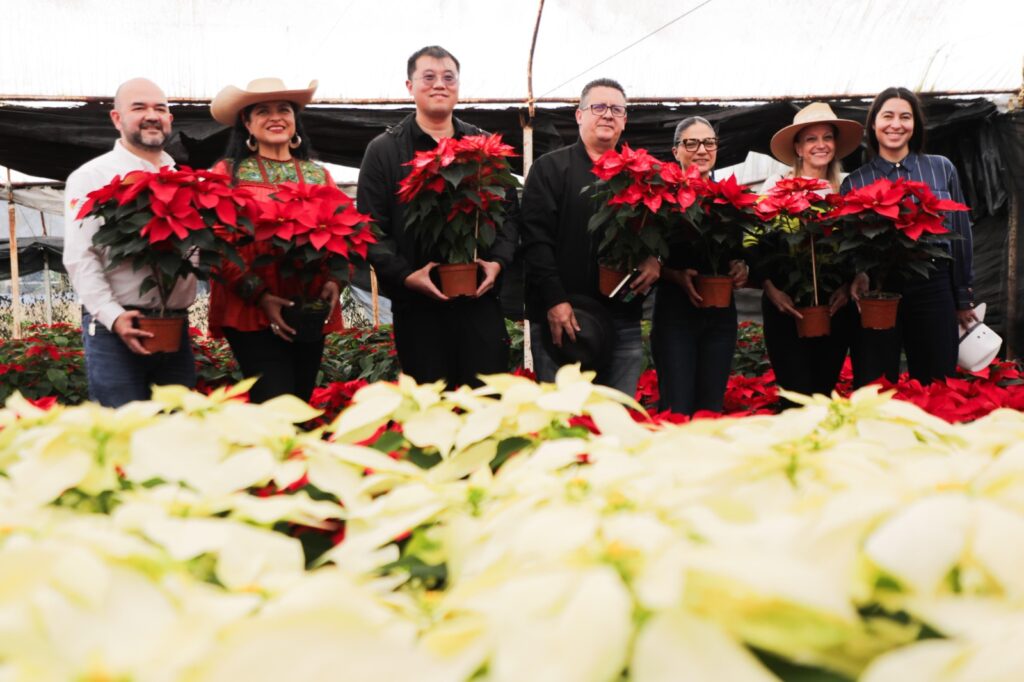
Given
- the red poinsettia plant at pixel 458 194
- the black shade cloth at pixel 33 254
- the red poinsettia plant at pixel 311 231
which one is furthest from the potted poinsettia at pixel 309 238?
the black shade cloth at pixel 33 254

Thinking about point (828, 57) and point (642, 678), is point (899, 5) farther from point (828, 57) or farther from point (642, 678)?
point (642, 678)

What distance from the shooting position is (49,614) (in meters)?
0.49

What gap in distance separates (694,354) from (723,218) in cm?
54

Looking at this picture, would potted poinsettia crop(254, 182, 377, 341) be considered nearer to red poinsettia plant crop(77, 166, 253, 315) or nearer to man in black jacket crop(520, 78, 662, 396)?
red poinsettia plant crop(77, 166, 253, 315)

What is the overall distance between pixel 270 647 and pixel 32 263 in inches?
775

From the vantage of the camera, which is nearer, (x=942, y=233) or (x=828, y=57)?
(x=942, y=233)

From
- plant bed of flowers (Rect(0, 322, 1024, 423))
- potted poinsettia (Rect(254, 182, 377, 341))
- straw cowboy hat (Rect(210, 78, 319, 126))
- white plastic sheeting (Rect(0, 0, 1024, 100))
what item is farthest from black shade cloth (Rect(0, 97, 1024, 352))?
potted poinsettia (Rect(254, 182, 377, 341))

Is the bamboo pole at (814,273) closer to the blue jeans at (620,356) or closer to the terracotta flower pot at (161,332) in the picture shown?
the blue jeans at (620,356)

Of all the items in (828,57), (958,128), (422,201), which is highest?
(828,57)

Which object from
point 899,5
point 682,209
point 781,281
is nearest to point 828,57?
point 899,5

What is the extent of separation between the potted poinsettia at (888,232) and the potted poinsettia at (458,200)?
47.9 inches

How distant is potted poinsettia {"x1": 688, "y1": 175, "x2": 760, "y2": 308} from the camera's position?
10.4 ft

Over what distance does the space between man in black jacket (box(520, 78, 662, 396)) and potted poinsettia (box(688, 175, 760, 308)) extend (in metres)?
0.29

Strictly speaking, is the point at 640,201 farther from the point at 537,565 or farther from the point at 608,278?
the point at 537,565
